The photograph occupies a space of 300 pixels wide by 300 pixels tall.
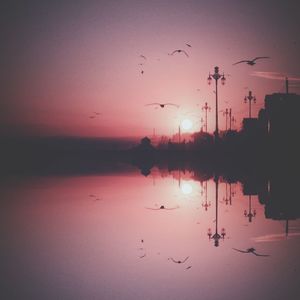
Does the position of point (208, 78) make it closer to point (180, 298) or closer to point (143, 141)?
point (180, 298)

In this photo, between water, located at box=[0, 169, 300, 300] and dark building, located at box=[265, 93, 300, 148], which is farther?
dark building, located at box=[265, 93, 300, 148]

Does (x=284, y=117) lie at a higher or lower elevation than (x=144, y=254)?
higher

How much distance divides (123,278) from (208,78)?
45.6 metres

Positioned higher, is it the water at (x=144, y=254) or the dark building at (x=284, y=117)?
the dark building at (x=284, y=117)

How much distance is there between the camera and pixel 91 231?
12562 millimetres

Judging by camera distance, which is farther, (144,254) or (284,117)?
(284,117)

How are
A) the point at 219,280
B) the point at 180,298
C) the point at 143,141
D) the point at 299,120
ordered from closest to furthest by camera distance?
the point at 180,298 → the point at 219,280 → the point at 299,120 → the point at 143,141

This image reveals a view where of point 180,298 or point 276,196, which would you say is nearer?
point 180,298

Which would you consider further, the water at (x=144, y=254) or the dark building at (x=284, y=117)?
the dark building at (x=284, y=117)

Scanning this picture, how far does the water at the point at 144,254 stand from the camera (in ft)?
23.5

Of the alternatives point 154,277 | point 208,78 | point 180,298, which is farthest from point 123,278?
point 208,78

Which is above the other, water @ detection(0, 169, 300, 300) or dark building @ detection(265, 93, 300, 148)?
dark building @ detection(265, 93, 300, 148)

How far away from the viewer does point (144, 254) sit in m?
9.57

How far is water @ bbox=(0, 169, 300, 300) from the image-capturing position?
7.16m
